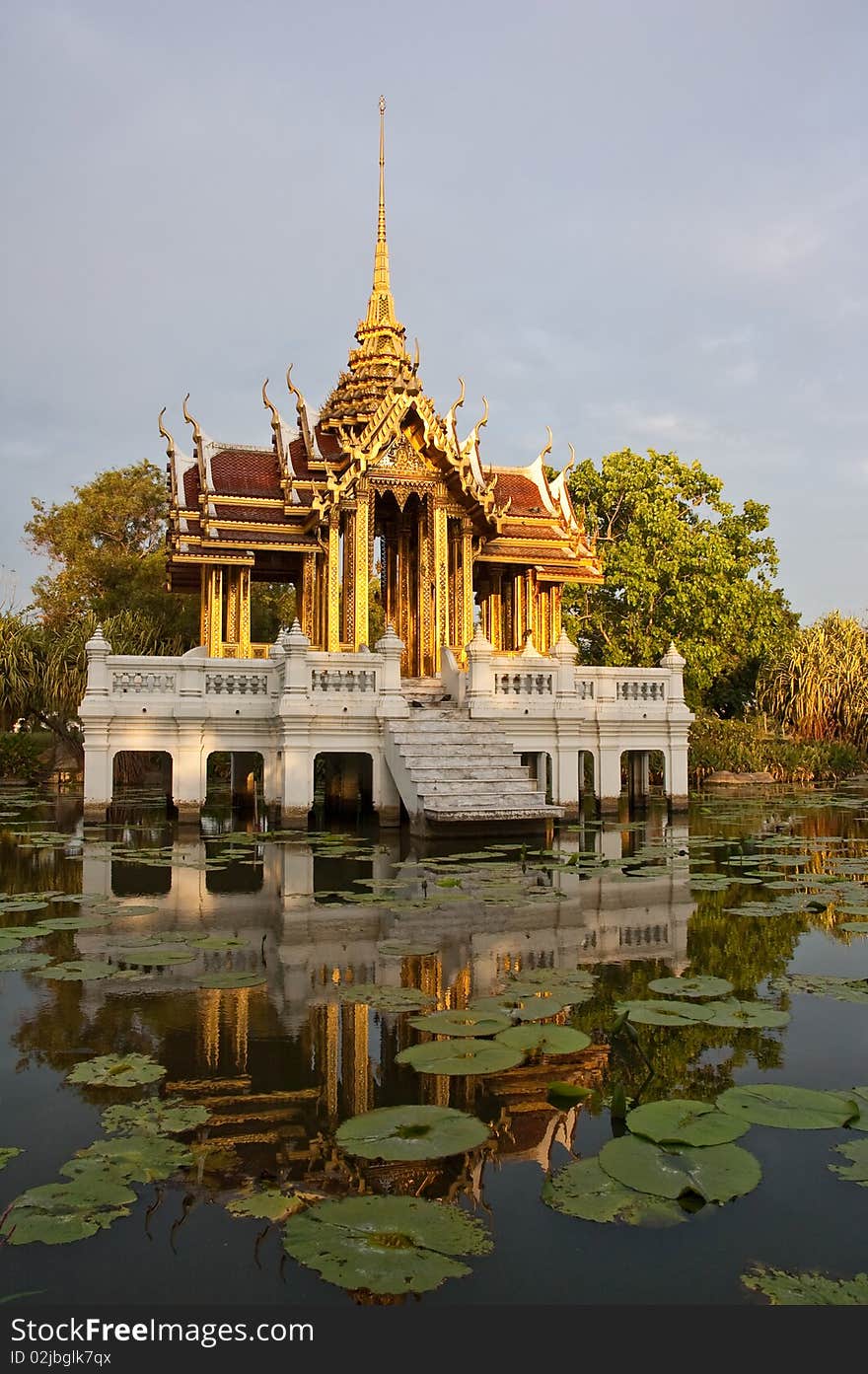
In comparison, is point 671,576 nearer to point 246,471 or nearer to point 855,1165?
point 246,471

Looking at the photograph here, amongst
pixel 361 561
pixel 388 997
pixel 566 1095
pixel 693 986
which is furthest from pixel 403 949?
pixel 361 561

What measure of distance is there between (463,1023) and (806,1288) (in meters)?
2.43

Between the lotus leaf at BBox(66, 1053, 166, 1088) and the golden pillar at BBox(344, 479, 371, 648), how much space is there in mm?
14543

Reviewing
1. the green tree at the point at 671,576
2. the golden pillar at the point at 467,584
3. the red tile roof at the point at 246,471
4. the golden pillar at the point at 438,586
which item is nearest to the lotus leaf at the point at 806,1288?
the golden pillar at the point at 438,586

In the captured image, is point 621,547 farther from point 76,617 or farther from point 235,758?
point 76,617

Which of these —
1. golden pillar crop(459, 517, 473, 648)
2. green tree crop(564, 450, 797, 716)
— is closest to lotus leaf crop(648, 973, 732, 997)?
golden pillar crop(459, 517, 473, 648)

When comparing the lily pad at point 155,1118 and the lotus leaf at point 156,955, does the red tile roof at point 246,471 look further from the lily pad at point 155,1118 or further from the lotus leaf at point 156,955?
the lily pad at point 155,1118

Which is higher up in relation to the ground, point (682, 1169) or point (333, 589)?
point (333, 589)

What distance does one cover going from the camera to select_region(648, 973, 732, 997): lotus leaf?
17.7ft

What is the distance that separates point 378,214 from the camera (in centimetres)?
2500

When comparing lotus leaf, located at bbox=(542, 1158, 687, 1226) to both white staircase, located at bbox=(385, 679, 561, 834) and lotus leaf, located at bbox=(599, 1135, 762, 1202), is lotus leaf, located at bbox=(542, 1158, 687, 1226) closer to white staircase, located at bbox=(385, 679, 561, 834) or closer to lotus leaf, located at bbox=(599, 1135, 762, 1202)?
lotus leaf, located at bbox=(599, 1135, 762, 1202)

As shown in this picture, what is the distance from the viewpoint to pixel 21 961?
6246mm

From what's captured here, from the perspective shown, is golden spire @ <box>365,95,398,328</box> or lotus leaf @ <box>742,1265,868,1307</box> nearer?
lotus leaf @ <box>742,1265,868,1307</box>

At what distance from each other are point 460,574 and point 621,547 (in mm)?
10732
